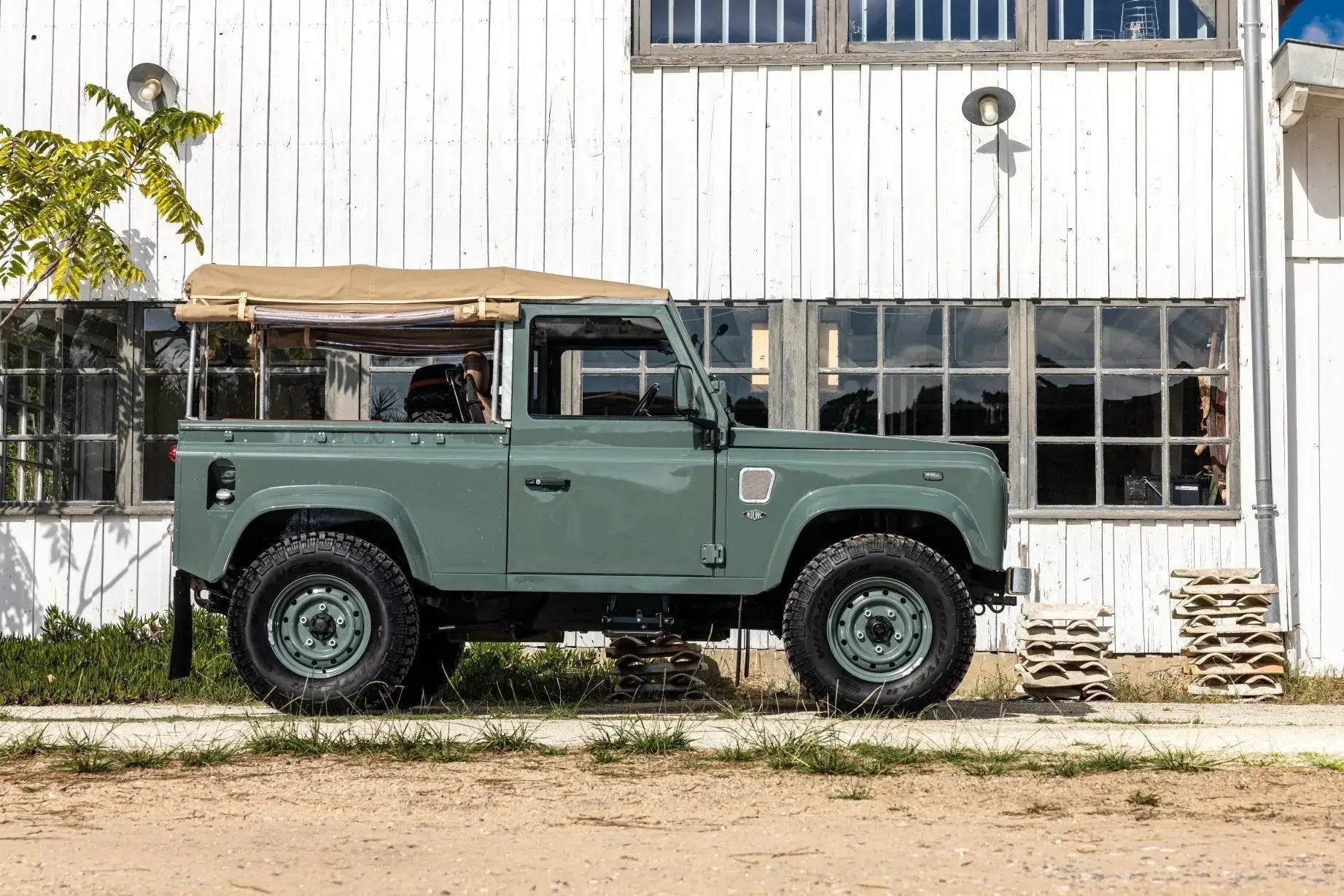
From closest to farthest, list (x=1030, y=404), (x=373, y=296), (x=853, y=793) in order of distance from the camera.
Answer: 1. (x=853, y=793)
2. (x=373, y=296)
3. (x=1030, y=404)

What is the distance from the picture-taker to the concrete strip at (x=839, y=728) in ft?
22.4

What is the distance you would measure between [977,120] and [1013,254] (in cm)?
96

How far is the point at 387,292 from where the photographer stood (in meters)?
8.02

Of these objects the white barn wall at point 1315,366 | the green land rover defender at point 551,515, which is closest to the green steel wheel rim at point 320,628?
Result: the green land rover defender at point 551,515

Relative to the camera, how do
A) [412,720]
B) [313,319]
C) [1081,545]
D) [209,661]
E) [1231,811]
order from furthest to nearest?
[1081,545], [209,661], [313,319], [412,720], [1231,811]

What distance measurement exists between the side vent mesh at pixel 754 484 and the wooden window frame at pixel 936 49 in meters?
4.55

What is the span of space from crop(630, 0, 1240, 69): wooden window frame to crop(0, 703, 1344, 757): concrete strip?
4839 millimetres

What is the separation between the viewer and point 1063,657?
9.61 metres

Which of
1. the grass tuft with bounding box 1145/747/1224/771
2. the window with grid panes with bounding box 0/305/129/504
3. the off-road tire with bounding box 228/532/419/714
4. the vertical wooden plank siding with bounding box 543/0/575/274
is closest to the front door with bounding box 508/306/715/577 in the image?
the off-road tire with bounding box 228/532/419/714

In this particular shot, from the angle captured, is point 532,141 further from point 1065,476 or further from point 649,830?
point 649,830

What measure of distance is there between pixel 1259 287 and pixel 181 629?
7.28 m

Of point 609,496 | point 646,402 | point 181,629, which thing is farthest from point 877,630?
point 181,629

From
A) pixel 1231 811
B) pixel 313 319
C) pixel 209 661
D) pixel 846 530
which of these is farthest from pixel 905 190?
pixel 1231 811

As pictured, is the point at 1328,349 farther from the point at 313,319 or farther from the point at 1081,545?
the point at 313,319
